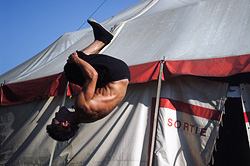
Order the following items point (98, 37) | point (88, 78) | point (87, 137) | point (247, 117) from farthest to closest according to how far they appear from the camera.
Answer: point (87, 137), point (247, 117), point (98, 37), point (88, 78)

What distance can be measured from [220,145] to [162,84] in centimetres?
117

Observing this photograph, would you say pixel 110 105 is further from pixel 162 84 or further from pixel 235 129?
pixel 235 129

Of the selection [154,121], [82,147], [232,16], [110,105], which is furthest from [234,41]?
[82,147]

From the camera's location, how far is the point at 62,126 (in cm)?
189

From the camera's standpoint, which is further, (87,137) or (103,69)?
(87,137)

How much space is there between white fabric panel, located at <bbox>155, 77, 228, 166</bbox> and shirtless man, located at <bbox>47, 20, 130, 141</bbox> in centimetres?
112

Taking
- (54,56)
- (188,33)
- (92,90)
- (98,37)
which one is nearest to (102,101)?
(92,90)

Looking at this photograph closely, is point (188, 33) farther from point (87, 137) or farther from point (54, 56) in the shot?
point (54, 56)

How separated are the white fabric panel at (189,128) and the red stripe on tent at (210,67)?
0.67 ft

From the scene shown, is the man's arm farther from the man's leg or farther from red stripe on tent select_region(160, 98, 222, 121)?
red stripe on tent select_region(160, 98, 222, 121)

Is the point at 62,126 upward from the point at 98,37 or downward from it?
downward

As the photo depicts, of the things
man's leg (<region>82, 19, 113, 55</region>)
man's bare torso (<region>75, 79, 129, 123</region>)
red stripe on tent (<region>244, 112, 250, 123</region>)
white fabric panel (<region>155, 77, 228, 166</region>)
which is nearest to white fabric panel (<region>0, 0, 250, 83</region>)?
white fabric panel (<region>155, 77, 228, 166</region>)

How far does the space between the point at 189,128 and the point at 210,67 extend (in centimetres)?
58

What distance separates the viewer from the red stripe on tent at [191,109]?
2.93m
